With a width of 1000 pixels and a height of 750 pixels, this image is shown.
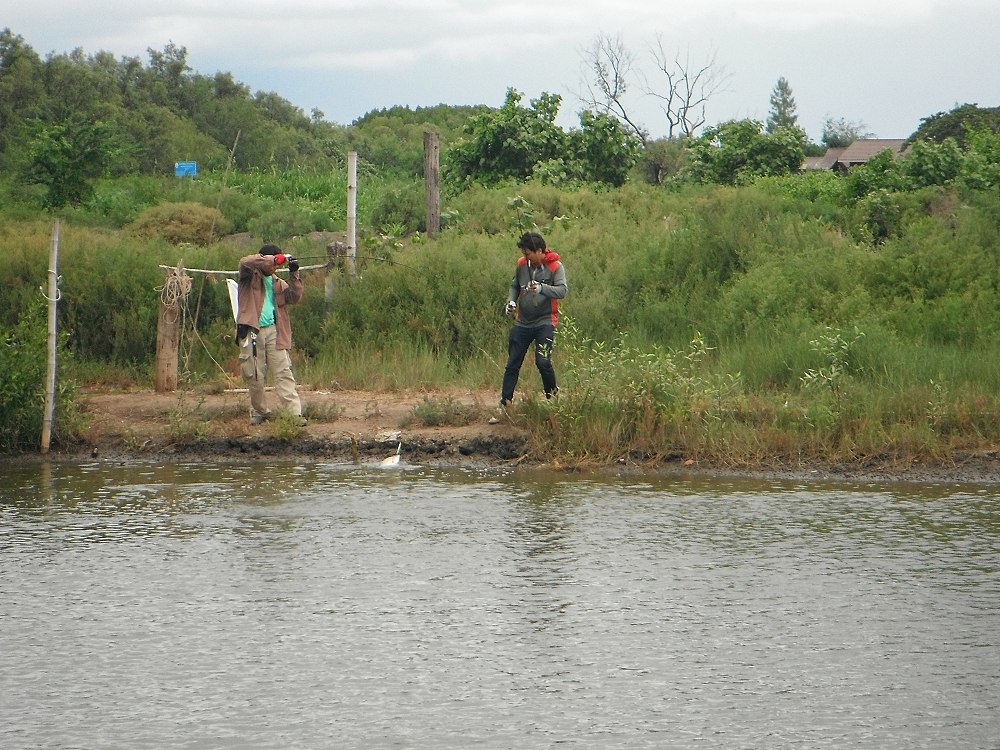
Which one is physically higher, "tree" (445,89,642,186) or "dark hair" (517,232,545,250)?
"tree" (445,89,642,186)

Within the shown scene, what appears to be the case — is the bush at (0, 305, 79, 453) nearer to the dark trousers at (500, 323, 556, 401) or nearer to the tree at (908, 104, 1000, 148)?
the dark trousers at (500, 323, 556, 401)

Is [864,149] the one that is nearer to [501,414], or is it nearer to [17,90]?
[17,90]

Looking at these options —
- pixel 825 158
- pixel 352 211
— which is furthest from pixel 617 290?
pixel 825 158

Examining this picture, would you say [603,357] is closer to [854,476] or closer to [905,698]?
[854,476]

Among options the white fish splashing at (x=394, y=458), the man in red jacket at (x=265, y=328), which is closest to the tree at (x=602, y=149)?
the man in red jacket at (x=265, y=328)

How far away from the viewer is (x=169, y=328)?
14875 mm

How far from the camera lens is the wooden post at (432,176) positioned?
18969mm

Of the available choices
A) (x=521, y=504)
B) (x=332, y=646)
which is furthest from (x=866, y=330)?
(x=332, y=646)

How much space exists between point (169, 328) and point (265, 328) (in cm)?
221

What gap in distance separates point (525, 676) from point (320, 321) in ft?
36.8

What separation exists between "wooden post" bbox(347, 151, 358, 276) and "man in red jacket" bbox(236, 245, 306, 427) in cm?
303

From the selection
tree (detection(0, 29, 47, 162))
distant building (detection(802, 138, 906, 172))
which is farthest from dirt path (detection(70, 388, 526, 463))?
distant building (detection(802, 138, 906, 172))

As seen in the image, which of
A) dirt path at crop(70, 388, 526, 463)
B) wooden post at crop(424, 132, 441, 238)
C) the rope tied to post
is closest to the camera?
dirt path at crop(70, 388, 526, 463)

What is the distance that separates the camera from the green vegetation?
12.3 m
